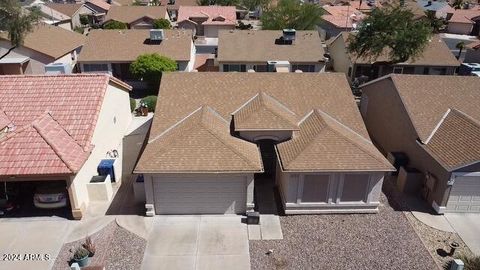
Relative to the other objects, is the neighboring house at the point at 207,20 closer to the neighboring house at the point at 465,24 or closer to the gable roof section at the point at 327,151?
the neighboring house at the point at 465,24

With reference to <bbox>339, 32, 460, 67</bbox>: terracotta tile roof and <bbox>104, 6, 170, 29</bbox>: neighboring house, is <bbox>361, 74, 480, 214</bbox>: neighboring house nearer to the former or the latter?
<bbox>339, 32, 460, 67</bbox>: terracotta tile roof

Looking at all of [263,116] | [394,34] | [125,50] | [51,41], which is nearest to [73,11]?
[51,41]

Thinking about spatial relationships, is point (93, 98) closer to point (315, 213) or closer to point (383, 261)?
point (315, 213)

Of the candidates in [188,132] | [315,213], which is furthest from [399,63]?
[188,132]

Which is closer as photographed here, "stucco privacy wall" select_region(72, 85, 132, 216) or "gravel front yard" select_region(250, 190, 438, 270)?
"gravel front yard" select_region(250, 190, 438, 270)

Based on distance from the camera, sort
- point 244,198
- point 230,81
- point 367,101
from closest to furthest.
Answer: point 244,198, point 230,81, point 367,101

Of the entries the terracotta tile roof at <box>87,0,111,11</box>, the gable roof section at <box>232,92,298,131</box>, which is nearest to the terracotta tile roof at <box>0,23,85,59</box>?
the gable roof section at <box>232,92,298,131</box>
